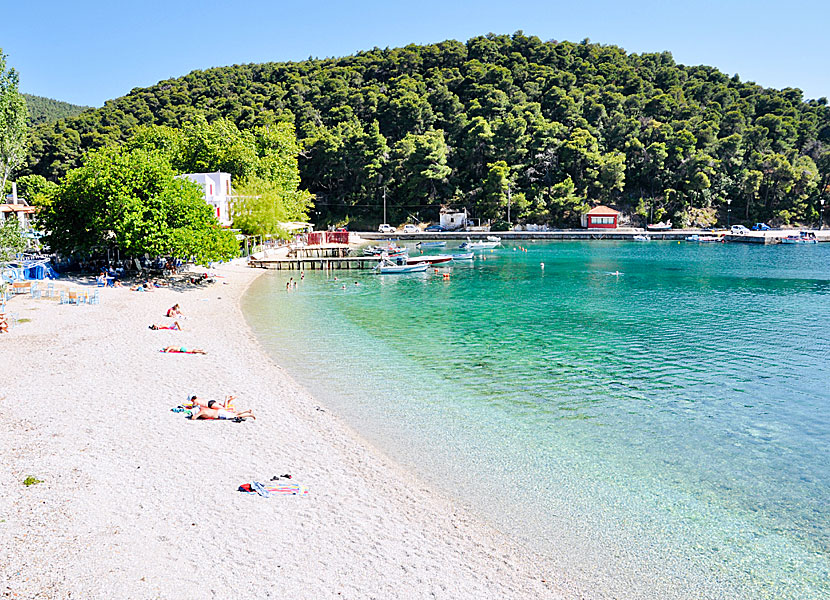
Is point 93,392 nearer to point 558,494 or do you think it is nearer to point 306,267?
point 558,494

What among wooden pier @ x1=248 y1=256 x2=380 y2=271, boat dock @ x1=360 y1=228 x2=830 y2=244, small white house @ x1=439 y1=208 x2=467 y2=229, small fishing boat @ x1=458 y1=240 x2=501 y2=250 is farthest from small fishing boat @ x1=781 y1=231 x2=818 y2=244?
wooden pier @ x1=248 y1=256 x2=380 y2=271

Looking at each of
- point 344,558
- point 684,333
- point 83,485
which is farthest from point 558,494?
point 684,333

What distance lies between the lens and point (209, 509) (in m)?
10.1

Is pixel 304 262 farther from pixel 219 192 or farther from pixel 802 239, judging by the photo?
pixel 802 239

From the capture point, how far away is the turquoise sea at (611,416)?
32.2 ft

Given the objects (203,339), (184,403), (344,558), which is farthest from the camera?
(203,339)

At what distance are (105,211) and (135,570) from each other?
3290cm

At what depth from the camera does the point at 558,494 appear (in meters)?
11.7

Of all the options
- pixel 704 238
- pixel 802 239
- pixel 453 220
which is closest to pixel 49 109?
pixel 453 220

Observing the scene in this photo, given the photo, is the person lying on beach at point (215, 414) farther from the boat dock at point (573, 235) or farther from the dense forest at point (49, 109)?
the dense forest at point (49, 109)

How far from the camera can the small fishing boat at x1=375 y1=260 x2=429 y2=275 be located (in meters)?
51.5

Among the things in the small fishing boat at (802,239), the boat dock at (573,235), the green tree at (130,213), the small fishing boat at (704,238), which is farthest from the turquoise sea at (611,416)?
the small fishing boat at (802,239)

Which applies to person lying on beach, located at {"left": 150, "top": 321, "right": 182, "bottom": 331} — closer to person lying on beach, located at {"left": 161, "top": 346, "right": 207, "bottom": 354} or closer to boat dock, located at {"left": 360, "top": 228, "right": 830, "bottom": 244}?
person lying on beach, located at {"left": 161, "top": 346, "right": 207, "bottom": 354}

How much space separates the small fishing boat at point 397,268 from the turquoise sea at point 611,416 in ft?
42.4
